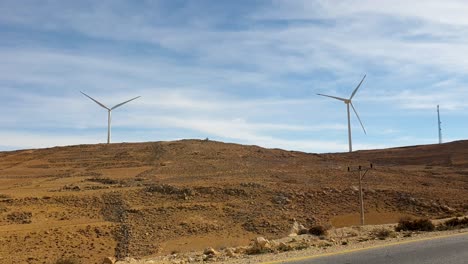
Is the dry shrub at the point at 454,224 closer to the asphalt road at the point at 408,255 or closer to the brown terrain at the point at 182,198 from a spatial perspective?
the asphalt road at the point at 408,255

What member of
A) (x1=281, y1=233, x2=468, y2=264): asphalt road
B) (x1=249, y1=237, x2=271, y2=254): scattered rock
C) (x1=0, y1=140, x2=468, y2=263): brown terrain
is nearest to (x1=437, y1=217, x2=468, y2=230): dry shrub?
(x1=281, y1=233, x2=468, y2=264): asphalt road

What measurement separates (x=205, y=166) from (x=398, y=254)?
37.8 m

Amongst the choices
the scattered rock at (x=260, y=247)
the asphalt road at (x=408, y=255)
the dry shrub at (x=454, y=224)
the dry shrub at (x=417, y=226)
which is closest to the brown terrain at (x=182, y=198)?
the dry shrub at (x=417, y=226)

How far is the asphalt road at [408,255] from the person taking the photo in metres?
11.7

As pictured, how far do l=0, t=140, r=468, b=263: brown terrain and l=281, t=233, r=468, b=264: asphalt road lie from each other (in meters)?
15.2

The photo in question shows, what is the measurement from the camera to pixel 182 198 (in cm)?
3691

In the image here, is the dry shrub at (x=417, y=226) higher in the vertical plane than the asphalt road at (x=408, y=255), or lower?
lower

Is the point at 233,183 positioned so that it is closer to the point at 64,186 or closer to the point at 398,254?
the point at 64,186

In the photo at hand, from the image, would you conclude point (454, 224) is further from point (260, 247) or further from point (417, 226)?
point (260, 247)

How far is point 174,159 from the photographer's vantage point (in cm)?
5397

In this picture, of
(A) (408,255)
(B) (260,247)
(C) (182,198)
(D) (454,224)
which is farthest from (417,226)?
(C) (182,198)

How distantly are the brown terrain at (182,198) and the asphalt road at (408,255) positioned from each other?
600 inches

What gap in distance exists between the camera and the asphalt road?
1167 cm

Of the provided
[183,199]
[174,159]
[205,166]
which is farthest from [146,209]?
[174,159]
